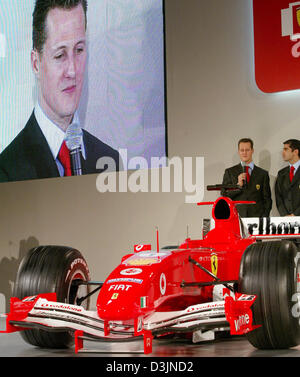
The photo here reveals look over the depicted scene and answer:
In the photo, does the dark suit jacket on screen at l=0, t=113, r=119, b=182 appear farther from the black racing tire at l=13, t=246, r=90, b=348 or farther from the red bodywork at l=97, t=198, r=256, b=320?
the black racing tire at l=13, t=246, r=90, b=348

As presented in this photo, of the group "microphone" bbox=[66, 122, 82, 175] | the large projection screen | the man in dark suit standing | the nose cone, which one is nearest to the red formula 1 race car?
the nose cone

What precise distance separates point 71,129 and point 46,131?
544 millimetres

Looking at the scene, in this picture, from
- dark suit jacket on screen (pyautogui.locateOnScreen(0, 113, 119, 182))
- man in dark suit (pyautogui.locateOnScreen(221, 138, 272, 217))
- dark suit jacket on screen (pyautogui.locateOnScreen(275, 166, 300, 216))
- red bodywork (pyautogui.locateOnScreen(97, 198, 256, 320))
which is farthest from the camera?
dark suit jacket on screen (pyautogui.locateOnScreen(0, 113, 119, 182))

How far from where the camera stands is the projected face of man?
9211 mm

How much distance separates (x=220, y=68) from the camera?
8.41 metres

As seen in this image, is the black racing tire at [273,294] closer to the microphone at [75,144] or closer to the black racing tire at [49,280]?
the black racing tire at [49,280]

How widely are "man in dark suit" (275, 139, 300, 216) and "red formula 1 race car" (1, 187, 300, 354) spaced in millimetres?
2200

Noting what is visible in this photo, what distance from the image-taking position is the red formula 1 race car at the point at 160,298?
4.27 meters

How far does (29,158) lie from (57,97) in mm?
1136

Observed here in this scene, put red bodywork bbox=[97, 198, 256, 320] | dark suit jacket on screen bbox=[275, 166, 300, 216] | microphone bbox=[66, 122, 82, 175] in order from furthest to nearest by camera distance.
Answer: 1. microphone bbox=[66, 122, 82, 175]
2. dark suit jacket on screen bbox=[275, 166, 300, 216]
3. red bodywork bbox=[97, 198, 256, 320]

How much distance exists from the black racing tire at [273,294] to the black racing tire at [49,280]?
4.79 feet

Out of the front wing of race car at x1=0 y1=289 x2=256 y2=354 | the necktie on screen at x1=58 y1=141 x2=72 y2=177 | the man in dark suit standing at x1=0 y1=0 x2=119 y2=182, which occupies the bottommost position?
the front wing of race car at x1=0 y1=289 x2=256 y2=354

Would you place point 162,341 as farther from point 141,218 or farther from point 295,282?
point 141,218

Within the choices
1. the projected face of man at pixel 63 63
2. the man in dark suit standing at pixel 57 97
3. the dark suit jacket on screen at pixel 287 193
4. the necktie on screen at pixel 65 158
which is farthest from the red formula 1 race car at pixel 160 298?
the projected face of man at pixel 63 63
